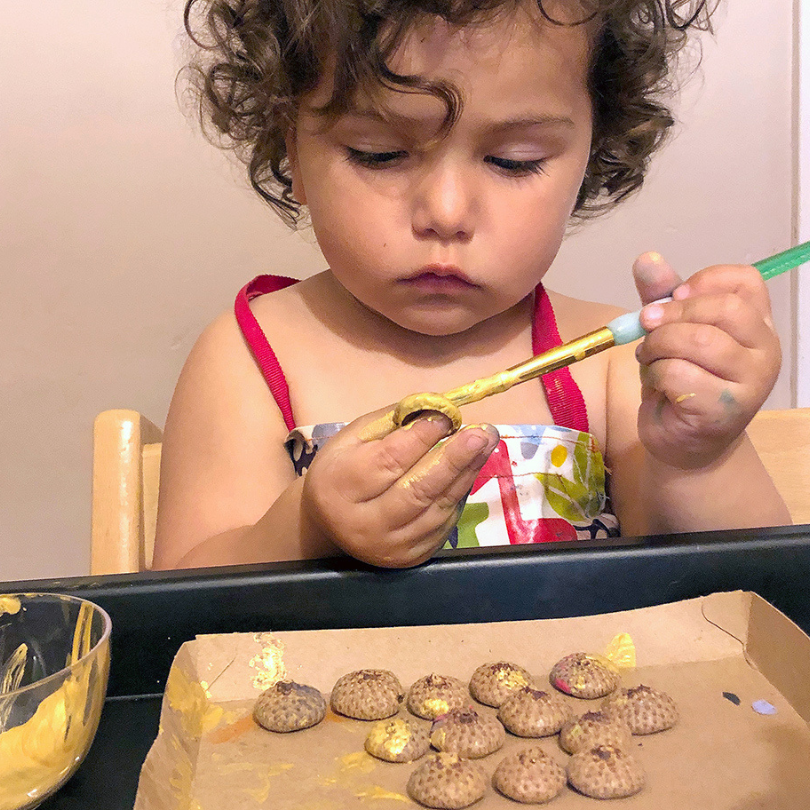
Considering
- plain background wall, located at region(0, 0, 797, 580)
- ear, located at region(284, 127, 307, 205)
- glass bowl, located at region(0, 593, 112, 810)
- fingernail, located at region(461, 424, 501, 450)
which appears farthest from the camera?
plain background wall, located at region(0, 0, 797, 580)

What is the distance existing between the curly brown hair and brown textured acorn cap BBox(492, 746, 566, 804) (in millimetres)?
447

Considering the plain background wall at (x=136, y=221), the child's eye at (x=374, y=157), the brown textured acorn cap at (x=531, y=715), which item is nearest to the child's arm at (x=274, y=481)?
the brown textured acorn cap at (x=531, y=715)

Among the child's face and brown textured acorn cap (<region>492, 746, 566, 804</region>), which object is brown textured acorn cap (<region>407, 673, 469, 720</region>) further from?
the child's face

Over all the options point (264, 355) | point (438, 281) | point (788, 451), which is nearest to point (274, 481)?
point (264, 355)

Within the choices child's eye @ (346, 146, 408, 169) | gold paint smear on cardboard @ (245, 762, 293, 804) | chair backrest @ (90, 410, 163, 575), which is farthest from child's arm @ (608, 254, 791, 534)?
chair backrest @ (90, 410, 163, 575)

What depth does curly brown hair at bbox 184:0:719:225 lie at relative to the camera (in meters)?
0.64

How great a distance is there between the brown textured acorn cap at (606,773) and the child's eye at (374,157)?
457 mm

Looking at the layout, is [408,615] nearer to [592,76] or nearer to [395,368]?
[395,368]

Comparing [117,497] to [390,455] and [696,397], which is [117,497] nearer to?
[390,455]

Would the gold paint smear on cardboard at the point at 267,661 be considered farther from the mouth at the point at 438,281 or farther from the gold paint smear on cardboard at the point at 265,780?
the mouth at the point at 438,281

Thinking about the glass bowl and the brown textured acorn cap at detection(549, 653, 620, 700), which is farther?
→ the brown textured acorn cap at detection(549, 653, 620, 700)

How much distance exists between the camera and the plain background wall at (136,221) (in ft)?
4.00

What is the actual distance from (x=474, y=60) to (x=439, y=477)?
33 centimetres

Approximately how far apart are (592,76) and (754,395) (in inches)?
13.6
